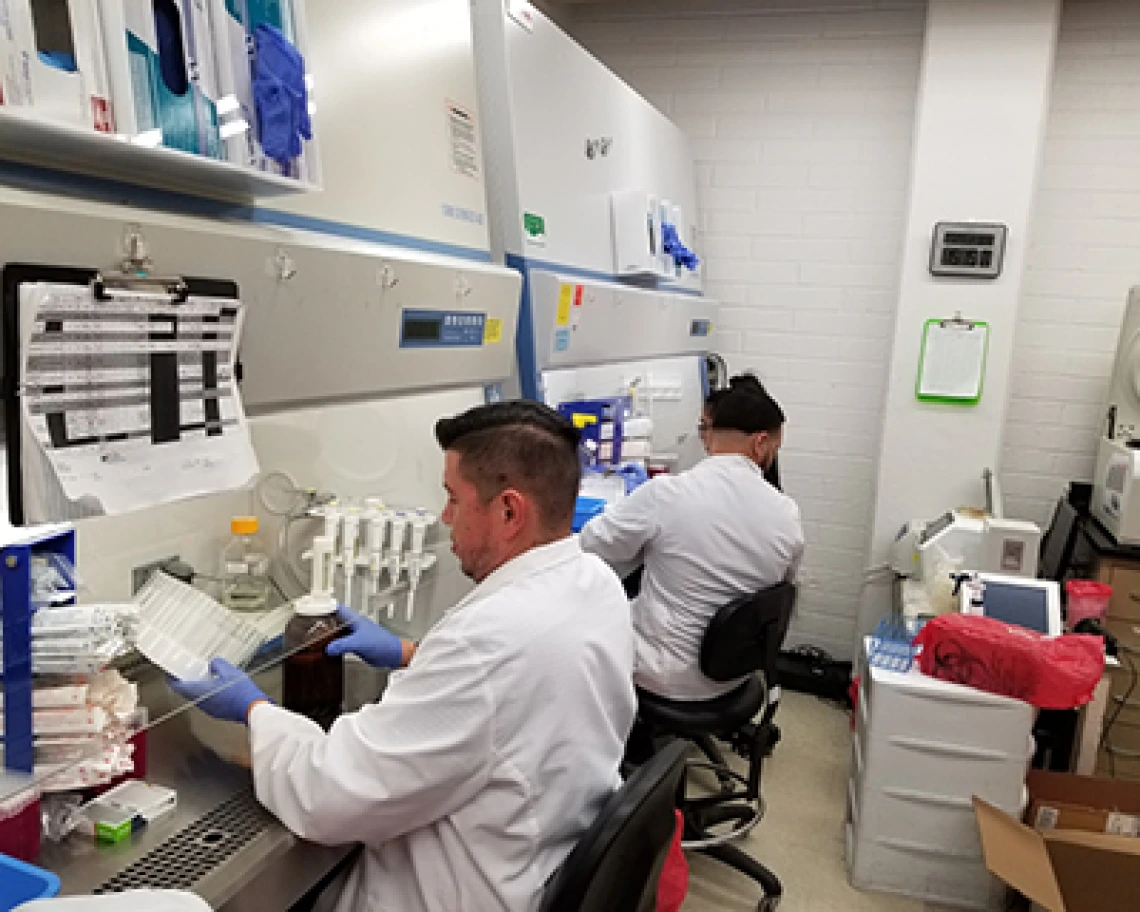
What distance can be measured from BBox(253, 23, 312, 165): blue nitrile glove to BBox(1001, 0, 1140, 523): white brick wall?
3.26 metres

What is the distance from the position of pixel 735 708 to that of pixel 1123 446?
179cm

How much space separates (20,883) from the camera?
0.79m

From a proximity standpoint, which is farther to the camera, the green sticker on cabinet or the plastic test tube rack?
the green sticker on cabinet

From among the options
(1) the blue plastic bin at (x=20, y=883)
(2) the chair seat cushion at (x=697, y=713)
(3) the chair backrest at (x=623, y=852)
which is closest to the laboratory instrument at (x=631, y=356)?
(2) the chair seat cushion at (x=697, y=713)

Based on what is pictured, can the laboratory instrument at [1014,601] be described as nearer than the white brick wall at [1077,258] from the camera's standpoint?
Yes

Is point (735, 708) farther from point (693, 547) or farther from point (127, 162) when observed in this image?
point (127, 162)

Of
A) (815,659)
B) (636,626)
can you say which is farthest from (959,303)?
(636,626)

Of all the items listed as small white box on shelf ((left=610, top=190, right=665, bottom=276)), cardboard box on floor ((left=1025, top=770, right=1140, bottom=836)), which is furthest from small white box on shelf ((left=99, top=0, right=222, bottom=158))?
cardboard box on floor ((left=1025, top=770, right=1140, bottom=836))

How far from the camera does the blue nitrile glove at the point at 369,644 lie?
4.60ft

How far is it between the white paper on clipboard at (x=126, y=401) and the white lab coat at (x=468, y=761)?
35cm

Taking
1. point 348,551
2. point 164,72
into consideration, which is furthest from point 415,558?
point 164,72

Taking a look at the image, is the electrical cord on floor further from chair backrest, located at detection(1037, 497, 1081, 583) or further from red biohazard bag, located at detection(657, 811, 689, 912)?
red biohazard bag, located at detection(657, 811, 689, 912)

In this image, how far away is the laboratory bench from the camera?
3.15 ft

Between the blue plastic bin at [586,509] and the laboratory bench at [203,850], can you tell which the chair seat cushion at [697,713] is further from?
the laboratory bench at [203,850]
